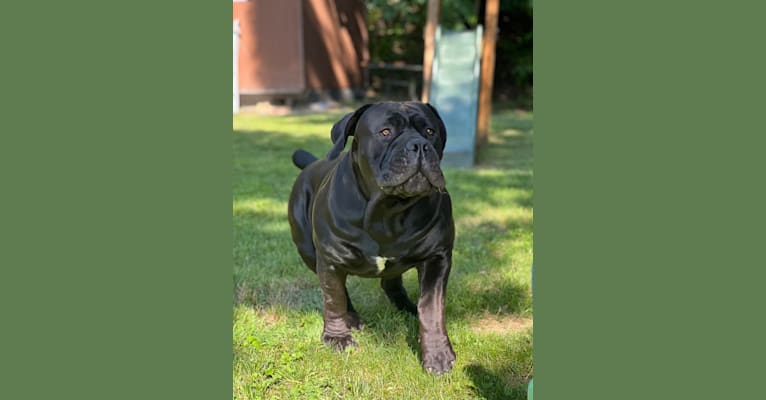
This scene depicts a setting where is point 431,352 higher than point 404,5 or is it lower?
lower

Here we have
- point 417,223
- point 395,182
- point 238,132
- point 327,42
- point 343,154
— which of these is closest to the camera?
point 395,182

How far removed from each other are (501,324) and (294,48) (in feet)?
44.0

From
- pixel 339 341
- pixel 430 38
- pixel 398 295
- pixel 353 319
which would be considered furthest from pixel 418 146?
pixel 430 38

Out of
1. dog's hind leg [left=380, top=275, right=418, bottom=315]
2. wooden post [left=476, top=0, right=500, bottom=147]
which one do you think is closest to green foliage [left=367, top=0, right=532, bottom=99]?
wooden post [left=476, top=0, right=500, bottom=147]

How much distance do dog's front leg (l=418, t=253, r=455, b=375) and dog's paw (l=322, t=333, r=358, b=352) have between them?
1.34 feet

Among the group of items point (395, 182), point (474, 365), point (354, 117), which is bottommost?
point (474, 365)

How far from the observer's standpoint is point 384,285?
13.4 feet

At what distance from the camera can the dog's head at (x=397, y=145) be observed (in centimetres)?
289

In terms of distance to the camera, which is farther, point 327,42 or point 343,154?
point 327,42

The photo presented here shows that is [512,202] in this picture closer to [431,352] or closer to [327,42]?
[431,352]

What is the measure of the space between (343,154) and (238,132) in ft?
26.0

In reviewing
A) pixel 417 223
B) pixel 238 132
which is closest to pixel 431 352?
pixel 417 223

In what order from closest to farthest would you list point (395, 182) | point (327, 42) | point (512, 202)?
point (395, 182), point (512, 202), point (327, 42)

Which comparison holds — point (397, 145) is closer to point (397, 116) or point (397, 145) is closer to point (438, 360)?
point (397, 116)
